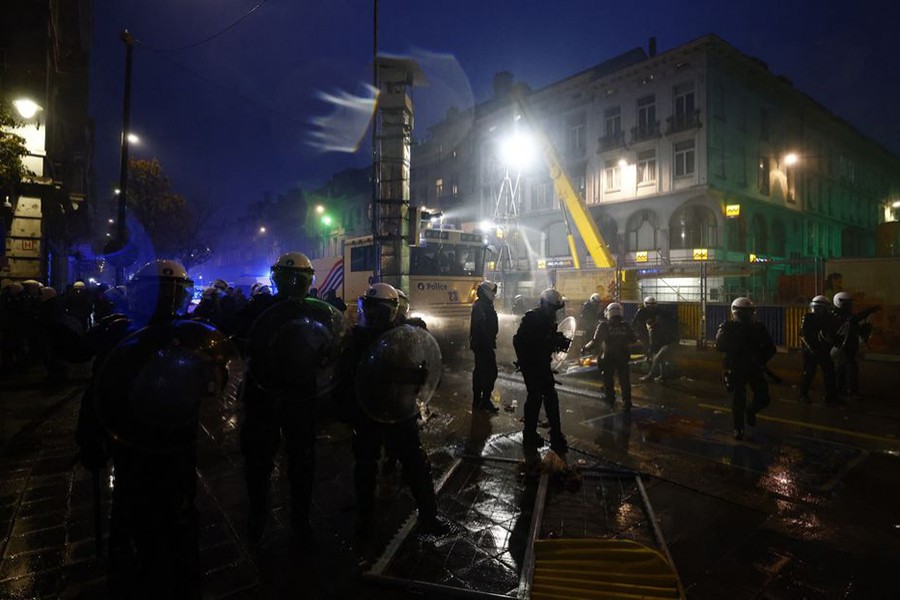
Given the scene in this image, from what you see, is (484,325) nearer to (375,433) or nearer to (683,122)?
(375,433)

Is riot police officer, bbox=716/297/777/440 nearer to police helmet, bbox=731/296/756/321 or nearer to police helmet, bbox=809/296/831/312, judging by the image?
police helmet, bbox=731/296/756/321

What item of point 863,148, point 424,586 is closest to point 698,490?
point 424,586

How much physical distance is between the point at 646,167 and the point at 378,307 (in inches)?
1282

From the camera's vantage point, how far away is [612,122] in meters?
33.6

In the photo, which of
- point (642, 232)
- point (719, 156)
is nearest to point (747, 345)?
point (642, 232)

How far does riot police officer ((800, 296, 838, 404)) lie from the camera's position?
8008 millimetres

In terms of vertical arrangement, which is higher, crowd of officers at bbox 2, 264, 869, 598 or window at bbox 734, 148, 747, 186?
window at bbox 734, 148, 747, 186

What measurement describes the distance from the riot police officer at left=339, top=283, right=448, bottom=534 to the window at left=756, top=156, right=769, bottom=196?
3627cm

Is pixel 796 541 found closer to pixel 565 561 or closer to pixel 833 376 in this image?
pixel 565 561

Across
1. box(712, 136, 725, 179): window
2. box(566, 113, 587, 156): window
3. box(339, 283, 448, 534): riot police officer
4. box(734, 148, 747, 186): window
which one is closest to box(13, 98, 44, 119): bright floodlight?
box(339, 283, 448, 534): riot police officer

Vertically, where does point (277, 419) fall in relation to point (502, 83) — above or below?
below

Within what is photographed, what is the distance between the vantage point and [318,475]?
5109 millimetres

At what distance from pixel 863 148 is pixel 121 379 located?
6097cm

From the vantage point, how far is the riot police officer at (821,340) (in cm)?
801
